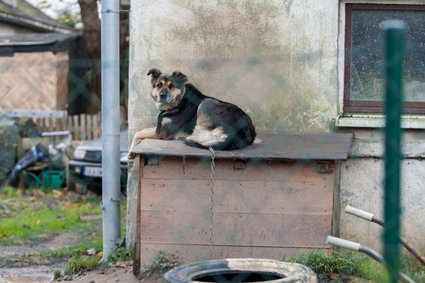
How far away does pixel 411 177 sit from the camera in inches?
229

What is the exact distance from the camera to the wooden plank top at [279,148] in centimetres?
520

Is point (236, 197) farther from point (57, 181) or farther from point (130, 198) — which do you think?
point (57, 181)

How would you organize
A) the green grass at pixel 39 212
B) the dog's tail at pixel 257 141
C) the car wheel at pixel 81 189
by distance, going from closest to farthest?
the dog's tail at pixel 257 141
the green grass at pixel 39 212
the car wheel at pixel 81 189

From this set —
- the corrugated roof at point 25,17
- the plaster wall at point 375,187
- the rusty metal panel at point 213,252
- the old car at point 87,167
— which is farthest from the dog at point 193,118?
the corrugated roof at point 25,17

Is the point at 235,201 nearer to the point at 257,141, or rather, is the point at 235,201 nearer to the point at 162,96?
the point at 257,141

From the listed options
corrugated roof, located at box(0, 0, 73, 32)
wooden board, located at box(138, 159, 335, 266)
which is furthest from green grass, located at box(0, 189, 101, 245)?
corrugated roof, located at box(0, 0, 73, 32)

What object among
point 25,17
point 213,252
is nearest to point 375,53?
point 213,252

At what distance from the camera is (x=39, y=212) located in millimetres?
9883

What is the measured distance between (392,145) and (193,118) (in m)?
3.99

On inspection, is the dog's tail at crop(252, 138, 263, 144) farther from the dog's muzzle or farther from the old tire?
the old tire

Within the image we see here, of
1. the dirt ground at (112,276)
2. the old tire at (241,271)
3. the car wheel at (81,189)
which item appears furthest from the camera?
the car wheel at (81,189)

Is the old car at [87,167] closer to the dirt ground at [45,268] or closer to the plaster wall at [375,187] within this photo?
the dirt ground at [45,268]

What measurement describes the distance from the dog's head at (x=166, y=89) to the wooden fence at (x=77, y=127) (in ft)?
22.8

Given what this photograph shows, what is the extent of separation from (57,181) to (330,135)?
23.0 ft
